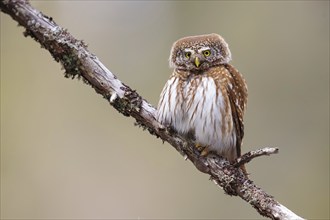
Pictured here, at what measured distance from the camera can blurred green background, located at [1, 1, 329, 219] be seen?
757 centimetres

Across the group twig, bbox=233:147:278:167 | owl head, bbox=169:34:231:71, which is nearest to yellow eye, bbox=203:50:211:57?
owl head, bbox=169:34:231:71

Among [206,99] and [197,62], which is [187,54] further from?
[206,99]

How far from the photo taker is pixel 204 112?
3545mm

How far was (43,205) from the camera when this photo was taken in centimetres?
777

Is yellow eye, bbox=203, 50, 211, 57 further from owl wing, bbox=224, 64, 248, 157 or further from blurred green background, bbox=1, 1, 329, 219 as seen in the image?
blurred green background, bbox=1, 1, 329, 219

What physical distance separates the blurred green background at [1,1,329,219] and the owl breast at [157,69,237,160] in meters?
3.72

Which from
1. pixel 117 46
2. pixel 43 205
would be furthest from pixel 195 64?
pixel 117 46

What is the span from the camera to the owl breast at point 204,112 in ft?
11.6

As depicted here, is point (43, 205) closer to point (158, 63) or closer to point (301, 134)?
point (158, 63)

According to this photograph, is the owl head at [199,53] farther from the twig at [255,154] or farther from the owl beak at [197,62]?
the twig at [255,154]

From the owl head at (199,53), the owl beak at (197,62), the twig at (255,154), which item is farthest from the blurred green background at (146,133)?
the twig at (255,154)

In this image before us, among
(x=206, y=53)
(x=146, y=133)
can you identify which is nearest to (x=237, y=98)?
(x=206, y=53)

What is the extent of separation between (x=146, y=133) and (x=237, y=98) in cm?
485

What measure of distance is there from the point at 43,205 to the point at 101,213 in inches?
32.3
